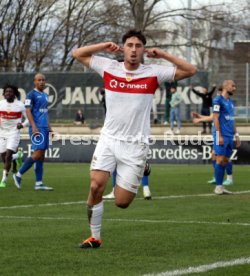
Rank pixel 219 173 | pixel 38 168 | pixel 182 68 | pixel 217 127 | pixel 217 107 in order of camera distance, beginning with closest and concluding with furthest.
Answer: pixel 182 68
pixel 217 127
pixel 217 107
pixel 219 173
pixel 38 168

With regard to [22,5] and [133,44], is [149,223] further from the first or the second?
[22,5]

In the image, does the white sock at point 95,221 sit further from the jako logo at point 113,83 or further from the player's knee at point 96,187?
the jako logo at point 113,83

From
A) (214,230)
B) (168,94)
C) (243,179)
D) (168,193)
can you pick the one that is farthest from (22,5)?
(214,230)

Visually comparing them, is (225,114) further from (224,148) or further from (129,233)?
(129,233)

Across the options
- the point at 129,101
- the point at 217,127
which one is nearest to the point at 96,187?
the point at 129,101

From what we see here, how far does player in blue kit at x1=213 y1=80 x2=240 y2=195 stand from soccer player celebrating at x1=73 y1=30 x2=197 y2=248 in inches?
311

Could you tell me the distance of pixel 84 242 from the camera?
10.4 meters

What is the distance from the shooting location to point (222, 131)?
61.8 feet

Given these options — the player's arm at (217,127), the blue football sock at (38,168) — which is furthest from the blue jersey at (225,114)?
the blue football sock at (38,168)

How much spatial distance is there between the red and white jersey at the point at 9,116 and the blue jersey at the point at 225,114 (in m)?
4.53

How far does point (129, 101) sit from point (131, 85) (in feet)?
0.57

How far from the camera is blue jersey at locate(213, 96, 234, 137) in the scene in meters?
18.5

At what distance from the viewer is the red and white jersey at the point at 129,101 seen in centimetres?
1045

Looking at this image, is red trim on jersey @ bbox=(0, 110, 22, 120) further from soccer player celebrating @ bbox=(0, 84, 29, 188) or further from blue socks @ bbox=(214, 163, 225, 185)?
blue socks @ bbox=(214, 163, 225, 185)
